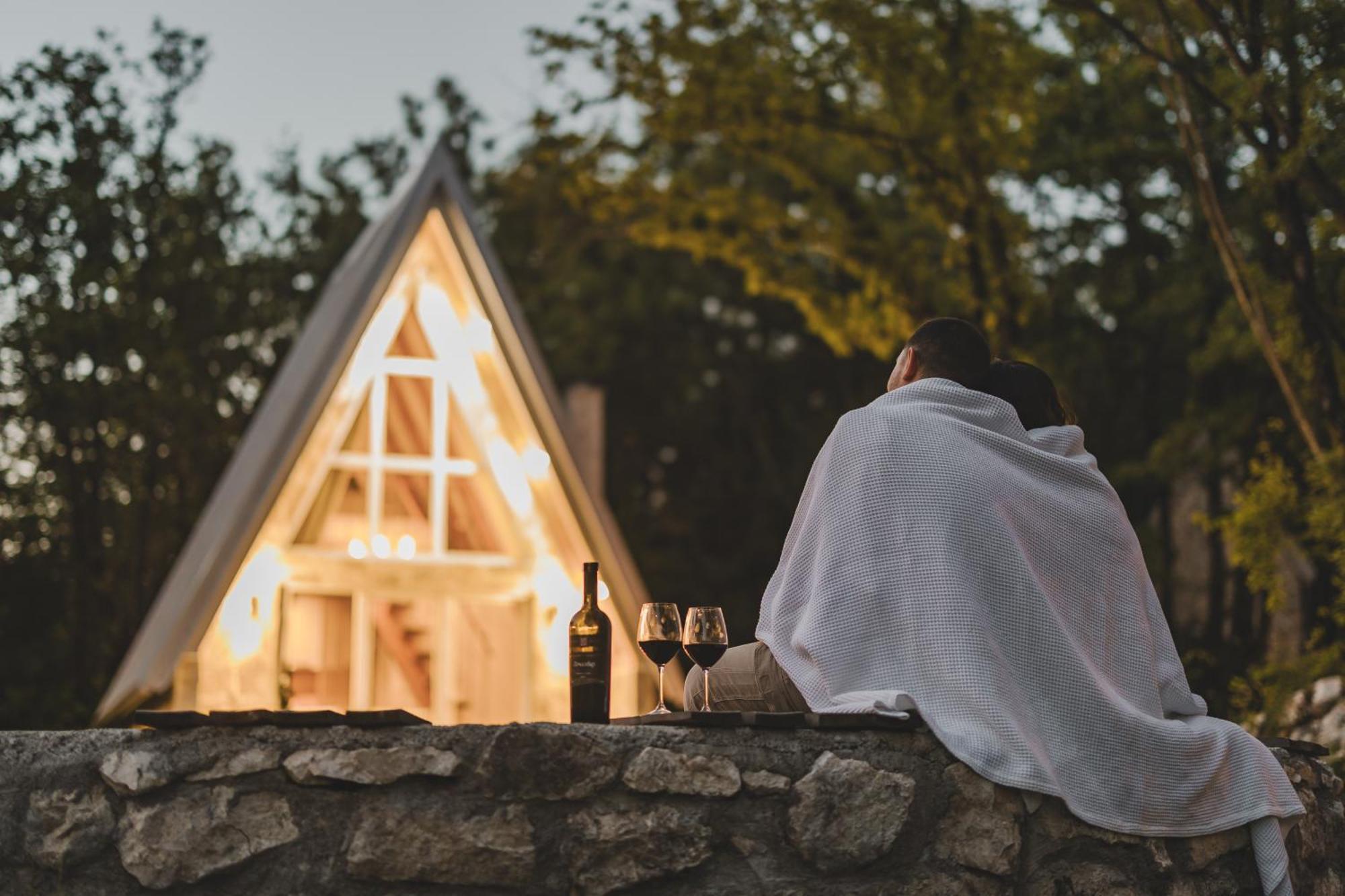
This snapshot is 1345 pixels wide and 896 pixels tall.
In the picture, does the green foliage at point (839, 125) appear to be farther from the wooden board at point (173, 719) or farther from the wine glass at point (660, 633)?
the wooden board at point (173, 719)

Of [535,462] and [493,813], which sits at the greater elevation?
[535,462]

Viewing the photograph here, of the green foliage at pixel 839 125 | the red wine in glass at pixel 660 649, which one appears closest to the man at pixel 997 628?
the red wine in glass at pixel 660 649

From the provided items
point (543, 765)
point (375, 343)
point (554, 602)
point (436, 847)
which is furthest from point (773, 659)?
point (375, 343)

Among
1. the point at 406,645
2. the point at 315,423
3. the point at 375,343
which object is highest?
the point at 375,343

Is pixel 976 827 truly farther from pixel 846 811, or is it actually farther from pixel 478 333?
pixel 478 333

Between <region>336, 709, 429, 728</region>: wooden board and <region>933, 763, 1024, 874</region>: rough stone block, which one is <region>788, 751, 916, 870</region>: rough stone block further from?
<region>336, 709, 429, 728</region>: wooden board

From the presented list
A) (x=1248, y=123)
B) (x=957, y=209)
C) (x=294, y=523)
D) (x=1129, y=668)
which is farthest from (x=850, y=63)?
(x=1129, y=668)

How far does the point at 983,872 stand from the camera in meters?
3.25

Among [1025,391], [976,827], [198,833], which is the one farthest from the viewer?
[1025,391]

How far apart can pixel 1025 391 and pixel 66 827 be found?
2476 millimetres

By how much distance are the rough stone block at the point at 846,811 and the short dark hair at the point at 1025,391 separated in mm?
1139

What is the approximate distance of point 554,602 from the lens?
9.08 metres

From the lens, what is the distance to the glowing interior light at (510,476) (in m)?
9.08

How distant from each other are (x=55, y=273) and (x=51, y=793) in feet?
35.8
